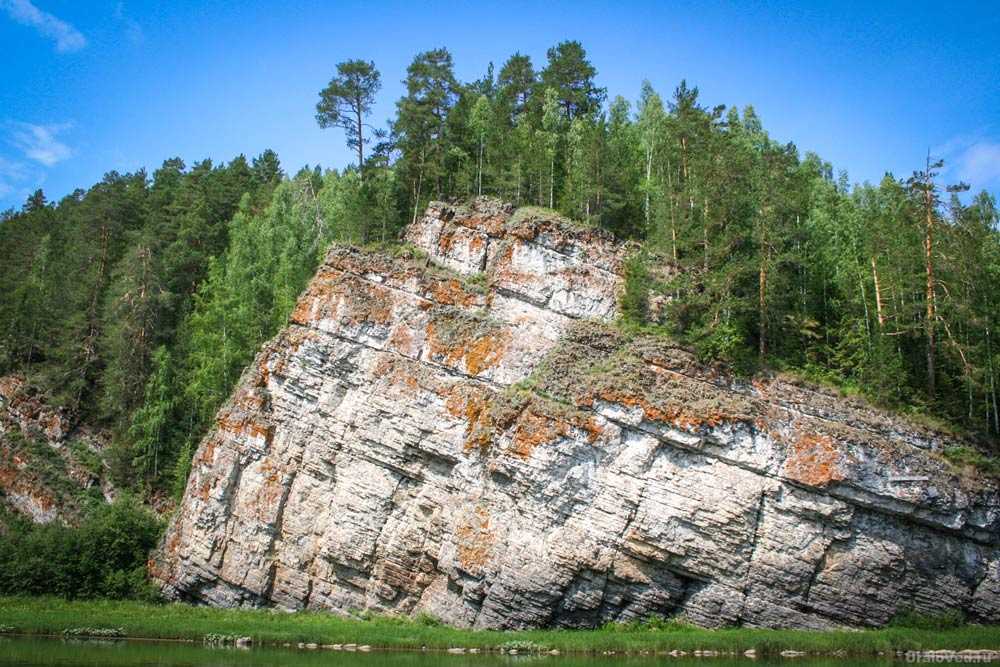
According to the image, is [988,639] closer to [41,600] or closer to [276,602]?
[276,602]

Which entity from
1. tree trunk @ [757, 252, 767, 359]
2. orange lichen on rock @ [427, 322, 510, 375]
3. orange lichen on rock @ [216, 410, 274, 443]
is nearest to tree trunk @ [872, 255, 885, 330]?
tree trunk @ [757, 252, 767, 359]

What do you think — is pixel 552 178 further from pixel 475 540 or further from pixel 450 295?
pixel 475 540

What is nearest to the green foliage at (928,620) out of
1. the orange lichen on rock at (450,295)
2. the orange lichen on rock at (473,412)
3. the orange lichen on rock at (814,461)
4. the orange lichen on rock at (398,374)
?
the orange lichen on rock at (814,461)

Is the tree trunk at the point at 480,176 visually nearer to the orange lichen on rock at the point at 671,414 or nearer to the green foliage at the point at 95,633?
the orange lichen on rock at the point at 671,414

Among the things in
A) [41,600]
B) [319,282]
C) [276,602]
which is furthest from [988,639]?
[41,600]

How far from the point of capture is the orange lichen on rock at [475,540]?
92.3 ft

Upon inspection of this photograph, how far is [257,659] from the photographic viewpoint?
21.4 m

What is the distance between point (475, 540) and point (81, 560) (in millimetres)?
19216

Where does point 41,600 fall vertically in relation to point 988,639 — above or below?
below

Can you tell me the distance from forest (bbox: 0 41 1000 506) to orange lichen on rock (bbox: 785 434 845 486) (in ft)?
14.3

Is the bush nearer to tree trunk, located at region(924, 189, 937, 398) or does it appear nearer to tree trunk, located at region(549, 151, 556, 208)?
tree trunk, located at region(549, 151, 556, 208)

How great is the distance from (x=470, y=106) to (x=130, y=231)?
85.3ft

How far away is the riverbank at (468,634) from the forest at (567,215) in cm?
963

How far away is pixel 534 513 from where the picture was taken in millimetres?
28172
